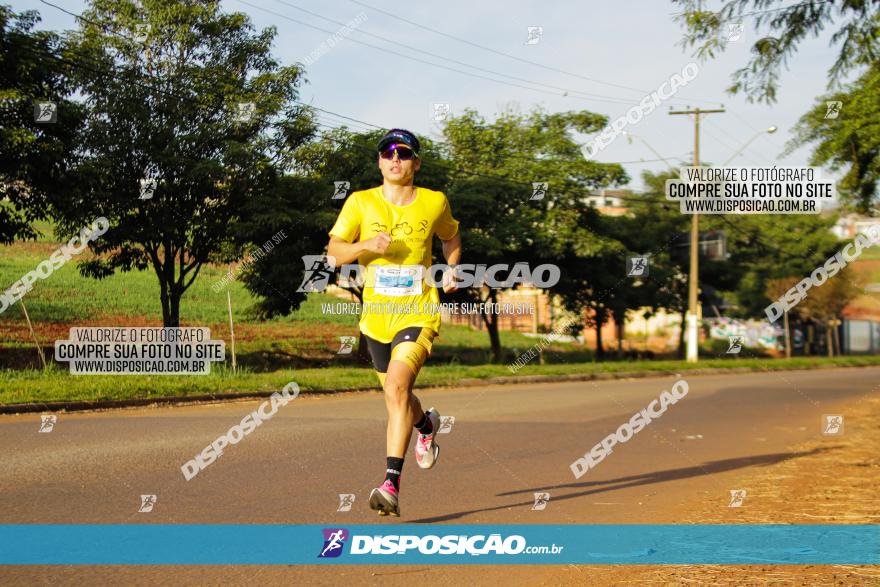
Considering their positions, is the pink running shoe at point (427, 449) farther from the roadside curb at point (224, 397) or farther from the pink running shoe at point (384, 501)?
the roadside curb at point (224, 397)

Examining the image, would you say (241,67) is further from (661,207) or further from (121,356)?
(661,207)

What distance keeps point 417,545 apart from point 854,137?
7066 millimetres

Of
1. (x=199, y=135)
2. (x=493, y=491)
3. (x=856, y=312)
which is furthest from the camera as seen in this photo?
(x=856, y=312)

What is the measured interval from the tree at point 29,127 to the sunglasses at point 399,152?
14076mm

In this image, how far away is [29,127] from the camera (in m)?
18.3

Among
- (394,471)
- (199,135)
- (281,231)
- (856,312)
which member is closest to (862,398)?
(281,231)

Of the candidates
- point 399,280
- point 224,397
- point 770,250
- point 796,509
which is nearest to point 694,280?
point 224,397

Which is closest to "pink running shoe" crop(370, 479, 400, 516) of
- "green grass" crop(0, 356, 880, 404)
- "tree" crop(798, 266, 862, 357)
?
"green grass" crop(0, 356, 880, 404)

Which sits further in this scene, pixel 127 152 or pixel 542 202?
pixel 542 202

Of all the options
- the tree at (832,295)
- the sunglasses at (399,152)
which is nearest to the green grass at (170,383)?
the sunglasses at (399,152)

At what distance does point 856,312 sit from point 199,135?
6873cm

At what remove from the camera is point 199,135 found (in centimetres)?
2108

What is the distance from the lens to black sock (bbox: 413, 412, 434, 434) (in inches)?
235

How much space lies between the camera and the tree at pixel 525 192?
3084 cm
